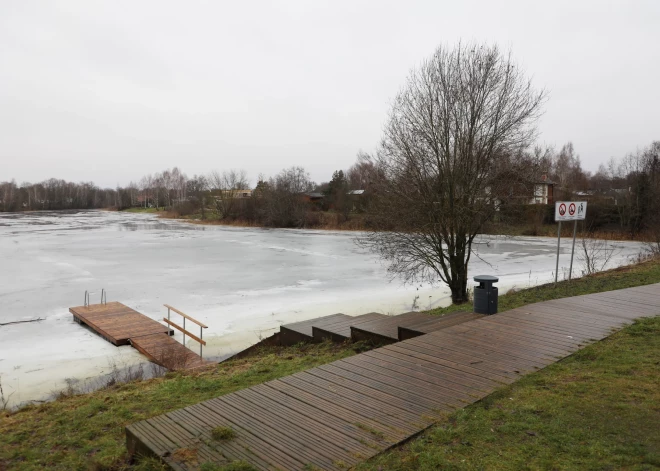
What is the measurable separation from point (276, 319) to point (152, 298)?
4.65 m

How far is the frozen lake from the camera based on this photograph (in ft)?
28.8

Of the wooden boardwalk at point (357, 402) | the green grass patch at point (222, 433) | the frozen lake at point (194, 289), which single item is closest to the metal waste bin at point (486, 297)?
the wooden boardwalk at point (357, 402)

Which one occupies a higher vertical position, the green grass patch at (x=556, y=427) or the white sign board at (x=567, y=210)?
the white sign board at (x=567, y=210)

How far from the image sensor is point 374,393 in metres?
4.09

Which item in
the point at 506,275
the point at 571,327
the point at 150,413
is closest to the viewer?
the point at 150,413

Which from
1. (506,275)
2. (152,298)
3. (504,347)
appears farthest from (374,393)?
(506,275)

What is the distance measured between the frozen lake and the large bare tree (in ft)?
7.11

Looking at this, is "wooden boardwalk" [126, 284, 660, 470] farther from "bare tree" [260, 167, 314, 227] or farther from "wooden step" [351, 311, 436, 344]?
"bare tree" [260, 167, 314, 227]

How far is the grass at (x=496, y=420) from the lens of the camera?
3.04 meters

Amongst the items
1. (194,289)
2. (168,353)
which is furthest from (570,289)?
(194,289)

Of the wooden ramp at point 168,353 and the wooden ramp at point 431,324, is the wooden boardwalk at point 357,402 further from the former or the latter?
the wooden ramp at point 168,353

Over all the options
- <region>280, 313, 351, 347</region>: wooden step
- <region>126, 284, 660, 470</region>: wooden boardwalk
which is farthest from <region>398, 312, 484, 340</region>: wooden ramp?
<region>280, 313, 351, 347</region>: wooden step

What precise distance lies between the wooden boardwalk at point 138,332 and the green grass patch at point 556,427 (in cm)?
536

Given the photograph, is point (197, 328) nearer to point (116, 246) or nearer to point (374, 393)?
point (374, 393)
